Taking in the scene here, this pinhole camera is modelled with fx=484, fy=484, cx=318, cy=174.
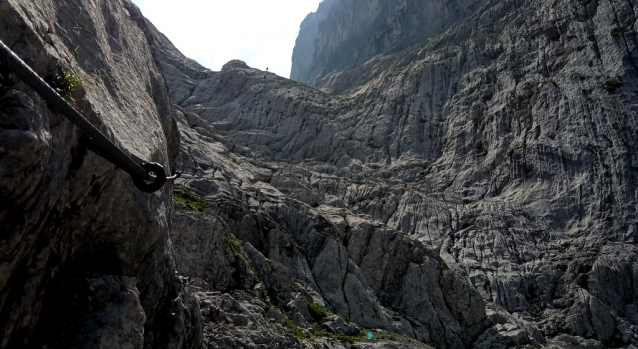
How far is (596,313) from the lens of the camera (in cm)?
3494

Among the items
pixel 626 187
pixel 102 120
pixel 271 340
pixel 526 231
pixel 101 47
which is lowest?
pixel 271 340

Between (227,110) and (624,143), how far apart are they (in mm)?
50362

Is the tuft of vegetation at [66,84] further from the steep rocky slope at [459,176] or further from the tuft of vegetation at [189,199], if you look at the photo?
the tuft of vegetation at [189,199]

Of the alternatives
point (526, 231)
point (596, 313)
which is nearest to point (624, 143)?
point (526, 231)

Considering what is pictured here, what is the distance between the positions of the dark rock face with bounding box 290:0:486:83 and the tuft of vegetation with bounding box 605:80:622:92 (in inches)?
1834

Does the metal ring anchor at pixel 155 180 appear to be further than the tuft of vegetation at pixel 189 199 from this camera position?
No

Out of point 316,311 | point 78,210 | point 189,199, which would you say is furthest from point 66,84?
point 189,199

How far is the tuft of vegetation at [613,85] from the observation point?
5337cm

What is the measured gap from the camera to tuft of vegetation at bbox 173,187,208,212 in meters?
20.7

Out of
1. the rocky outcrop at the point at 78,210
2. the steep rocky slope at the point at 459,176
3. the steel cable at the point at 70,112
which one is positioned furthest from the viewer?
the steep rocky slope at the point at 459,176

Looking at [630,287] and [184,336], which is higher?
[630,287]

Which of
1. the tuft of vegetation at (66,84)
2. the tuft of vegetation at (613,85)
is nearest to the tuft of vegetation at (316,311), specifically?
the tuft of vegetation at (66,84)

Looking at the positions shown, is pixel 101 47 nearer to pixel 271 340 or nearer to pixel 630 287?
pixel 271 340

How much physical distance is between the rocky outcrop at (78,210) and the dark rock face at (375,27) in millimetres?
97690
